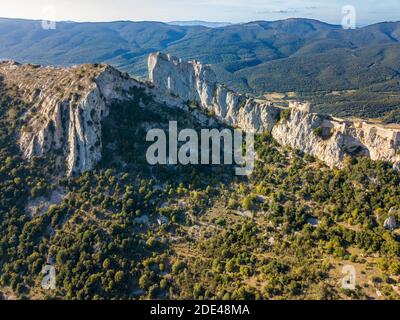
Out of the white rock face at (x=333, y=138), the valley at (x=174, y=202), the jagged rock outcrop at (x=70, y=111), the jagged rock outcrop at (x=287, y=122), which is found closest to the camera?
the valley at (x=174, y=202)

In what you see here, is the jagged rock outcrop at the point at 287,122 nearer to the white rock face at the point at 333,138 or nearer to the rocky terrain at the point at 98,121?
the white rock face at the point at 333,138

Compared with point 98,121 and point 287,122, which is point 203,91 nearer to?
point 287,122

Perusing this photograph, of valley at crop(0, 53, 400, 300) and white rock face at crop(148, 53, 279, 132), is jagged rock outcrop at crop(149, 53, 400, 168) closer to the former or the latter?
white rock face at crop(148, 53, 279, 132)

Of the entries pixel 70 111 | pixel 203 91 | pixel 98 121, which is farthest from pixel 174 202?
pixel 203 91

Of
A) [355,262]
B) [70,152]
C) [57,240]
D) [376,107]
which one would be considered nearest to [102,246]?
[57,240]

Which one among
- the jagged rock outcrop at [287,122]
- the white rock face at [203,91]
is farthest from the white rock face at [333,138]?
the white rock face at [203,91]

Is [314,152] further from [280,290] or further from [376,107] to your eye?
[376,107]
